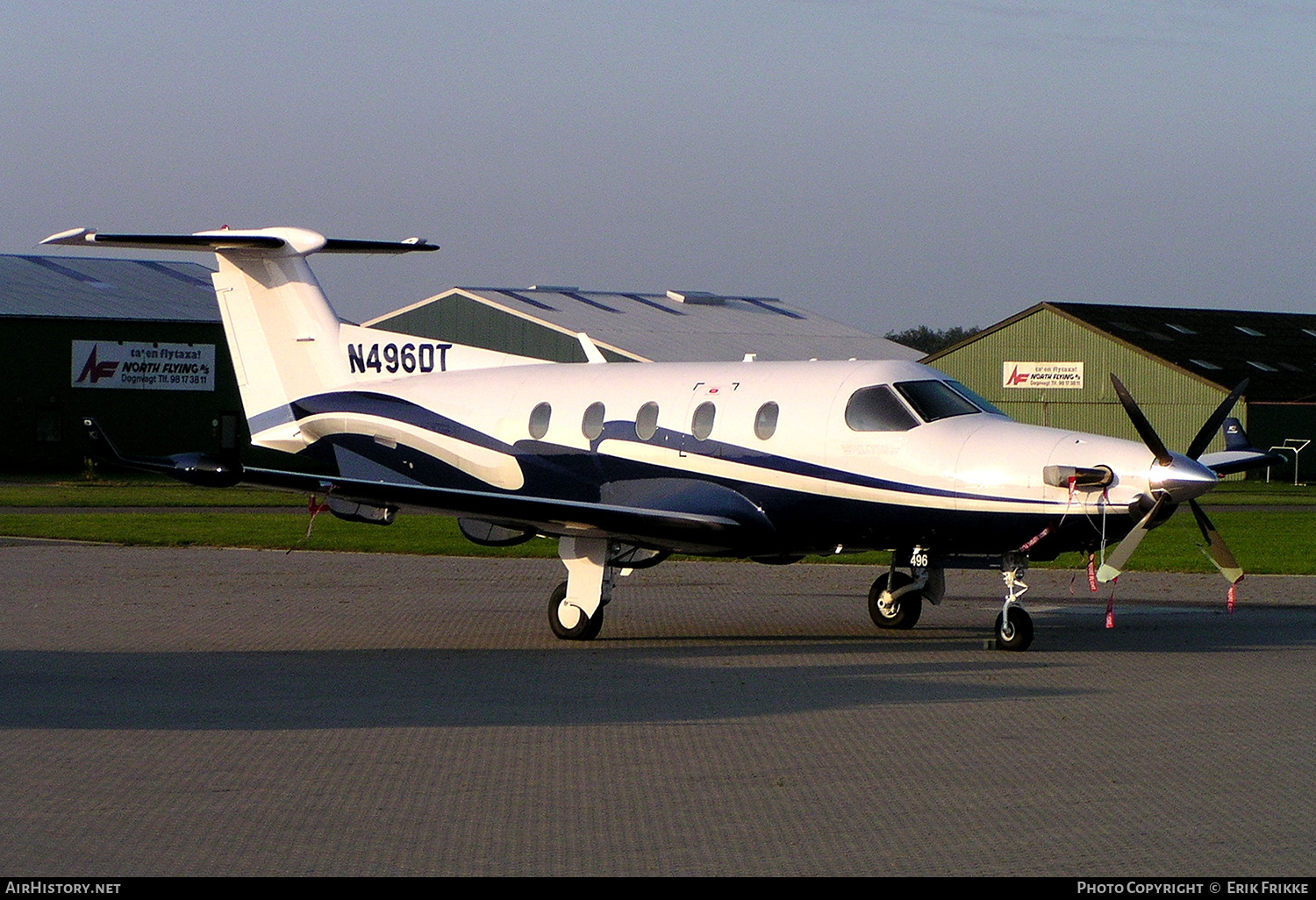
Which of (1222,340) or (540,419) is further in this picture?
(1222,340)

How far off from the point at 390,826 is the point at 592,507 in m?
7.24

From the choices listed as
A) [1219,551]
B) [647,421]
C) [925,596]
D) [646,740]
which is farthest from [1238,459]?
[646,740]

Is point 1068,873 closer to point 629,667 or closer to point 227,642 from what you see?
point 629,667

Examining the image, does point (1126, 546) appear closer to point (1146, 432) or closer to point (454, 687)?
point (1146, 432)

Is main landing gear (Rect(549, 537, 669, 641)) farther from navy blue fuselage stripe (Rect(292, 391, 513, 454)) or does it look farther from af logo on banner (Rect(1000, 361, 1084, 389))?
af logo on banner (Rect(1000, 361, 1084, 389))

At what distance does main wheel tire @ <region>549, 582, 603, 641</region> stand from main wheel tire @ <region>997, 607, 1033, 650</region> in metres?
3.89

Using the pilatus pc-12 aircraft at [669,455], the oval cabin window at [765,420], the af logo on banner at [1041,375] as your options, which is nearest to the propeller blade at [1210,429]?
the pilatus pc-12 aircraft at [669,455]

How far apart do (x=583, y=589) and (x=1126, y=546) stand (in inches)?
204

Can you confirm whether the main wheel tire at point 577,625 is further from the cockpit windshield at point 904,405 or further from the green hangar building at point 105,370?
the green hangar building at point 105,370

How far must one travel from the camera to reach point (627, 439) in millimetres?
16594

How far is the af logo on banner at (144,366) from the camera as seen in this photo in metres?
58.8

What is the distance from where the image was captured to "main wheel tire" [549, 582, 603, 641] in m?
15.6

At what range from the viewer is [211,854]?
703cm

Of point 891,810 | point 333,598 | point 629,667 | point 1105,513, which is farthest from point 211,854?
point 333,598
